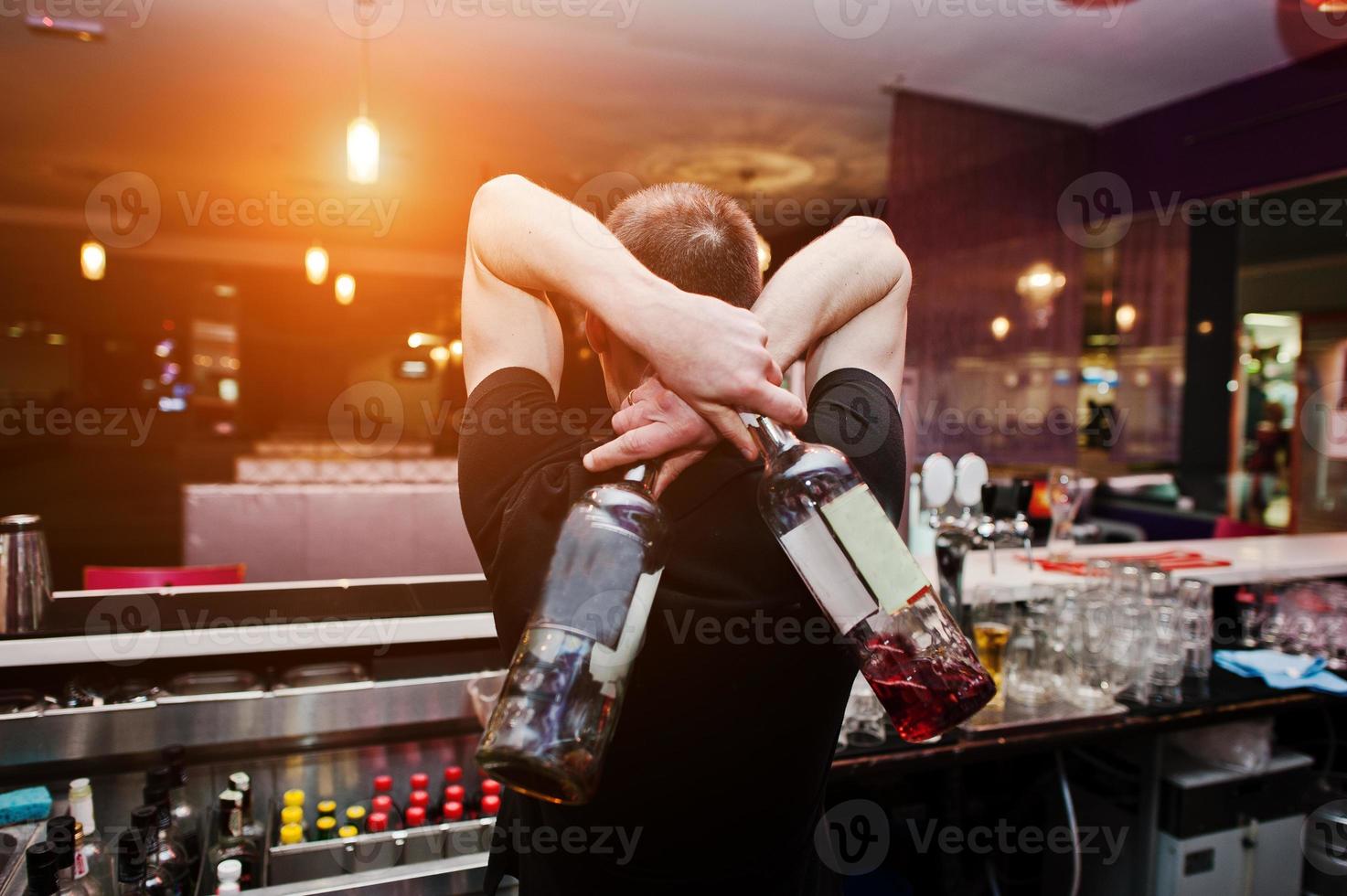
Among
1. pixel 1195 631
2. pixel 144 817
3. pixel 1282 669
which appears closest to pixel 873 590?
pixel 144 817

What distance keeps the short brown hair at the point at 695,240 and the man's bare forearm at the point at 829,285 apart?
0.03 metres

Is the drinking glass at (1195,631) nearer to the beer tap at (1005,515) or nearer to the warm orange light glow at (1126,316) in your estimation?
the beer tap at (1005,515)

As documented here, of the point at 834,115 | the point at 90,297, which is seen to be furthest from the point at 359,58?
the point at 90,297

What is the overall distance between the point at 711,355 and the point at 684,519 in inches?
7.0

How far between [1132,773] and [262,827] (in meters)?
1.89

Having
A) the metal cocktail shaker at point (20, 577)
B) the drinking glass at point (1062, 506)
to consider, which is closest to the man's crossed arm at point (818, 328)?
the metal cocktail shaker at point (20, 577)

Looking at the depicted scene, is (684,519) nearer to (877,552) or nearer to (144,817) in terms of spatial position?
(877,552)

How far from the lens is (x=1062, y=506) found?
2.21 m

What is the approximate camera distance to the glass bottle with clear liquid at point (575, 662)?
18.2 inches

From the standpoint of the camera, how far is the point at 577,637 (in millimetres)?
470

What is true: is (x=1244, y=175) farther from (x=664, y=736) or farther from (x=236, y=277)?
(x=236, y=277)

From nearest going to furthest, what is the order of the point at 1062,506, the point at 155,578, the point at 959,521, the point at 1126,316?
the point at 959,521 → the point at 1062,506 → the point at 155,578 → the point at 1126,316

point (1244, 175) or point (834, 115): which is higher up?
point (834, 115)

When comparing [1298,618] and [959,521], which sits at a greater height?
[959,521]
